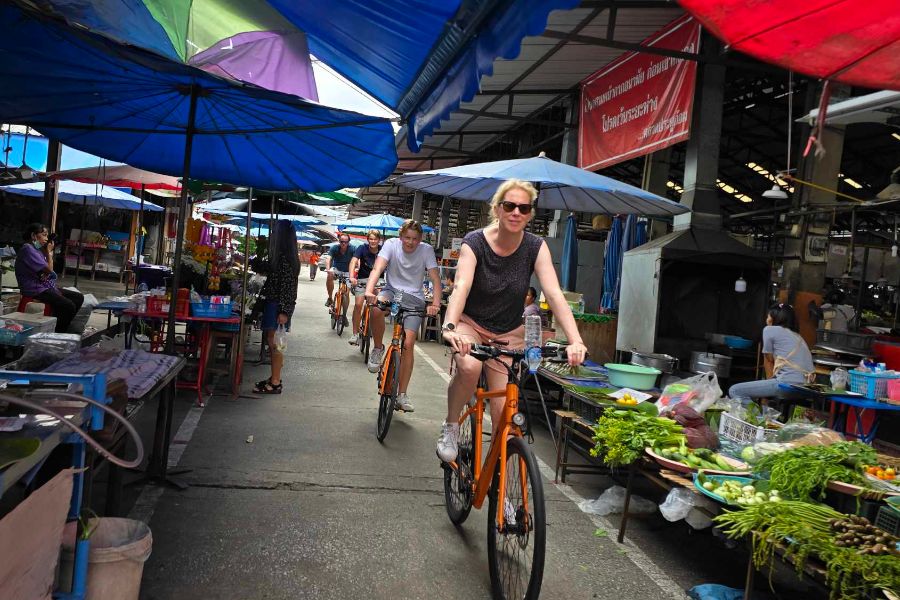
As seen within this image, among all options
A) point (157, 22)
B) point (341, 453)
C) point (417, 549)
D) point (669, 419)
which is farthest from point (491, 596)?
point (157, 22)

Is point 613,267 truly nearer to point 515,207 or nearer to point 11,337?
point 515,207

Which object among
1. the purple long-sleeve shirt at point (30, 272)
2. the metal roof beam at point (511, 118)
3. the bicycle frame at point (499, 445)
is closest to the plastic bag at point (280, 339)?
the purple long-sleeve shirt at point (30, 272)

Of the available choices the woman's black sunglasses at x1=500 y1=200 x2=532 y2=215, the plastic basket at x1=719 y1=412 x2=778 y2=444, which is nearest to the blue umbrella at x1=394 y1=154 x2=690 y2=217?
the plastic basket at x1=719 y1=412 x2=778 y2=444

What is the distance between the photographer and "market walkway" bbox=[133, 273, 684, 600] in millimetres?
3553

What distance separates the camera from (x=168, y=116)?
598cm

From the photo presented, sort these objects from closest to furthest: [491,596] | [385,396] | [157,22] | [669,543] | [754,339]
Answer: [157,22]
[491,596]
[669,543]
[385,396]
[754,339]

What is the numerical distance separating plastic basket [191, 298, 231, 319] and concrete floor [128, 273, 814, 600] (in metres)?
1.10

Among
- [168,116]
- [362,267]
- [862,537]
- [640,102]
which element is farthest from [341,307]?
[862,537]

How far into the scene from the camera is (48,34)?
13.1 feet

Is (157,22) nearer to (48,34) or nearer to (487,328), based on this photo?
(48,34)

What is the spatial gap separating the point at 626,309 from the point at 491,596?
8.49 metres

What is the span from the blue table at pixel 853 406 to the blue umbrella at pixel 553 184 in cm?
288

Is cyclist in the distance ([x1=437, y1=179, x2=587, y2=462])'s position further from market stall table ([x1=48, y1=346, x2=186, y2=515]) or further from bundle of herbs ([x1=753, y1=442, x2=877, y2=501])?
market stall table ([x1=48, y1=346, x2=186, y2=515])

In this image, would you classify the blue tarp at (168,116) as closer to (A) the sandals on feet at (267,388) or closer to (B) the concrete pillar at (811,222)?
(A) the sandals on feet at (267,388)
